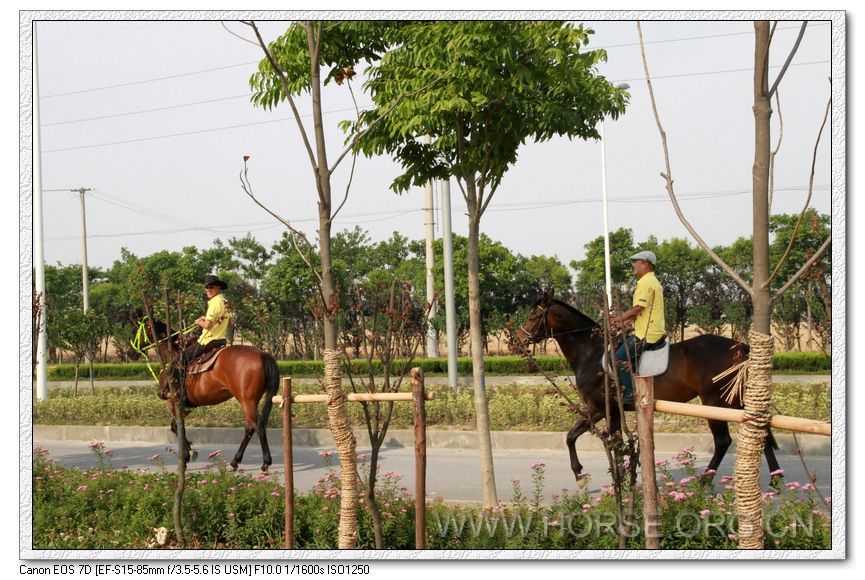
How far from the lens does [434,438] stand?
12867 mm

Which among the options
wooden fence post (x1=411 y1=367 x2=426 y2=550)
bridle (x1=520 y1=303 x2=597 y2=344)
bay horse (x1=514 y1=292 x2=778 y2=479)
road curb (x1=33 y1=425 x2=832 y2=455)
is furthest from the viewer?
road curb (x1=33 y1=425 x2=832 y2=455)

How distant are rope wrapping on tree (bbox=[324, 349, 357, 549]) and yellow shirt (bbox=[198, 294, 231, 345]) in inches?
228

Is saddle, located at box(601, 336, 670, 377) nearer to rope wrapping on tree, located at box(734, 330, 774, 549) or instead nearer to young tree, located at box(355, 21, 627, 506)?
young tree, located at box(355, 21, 627, 506)

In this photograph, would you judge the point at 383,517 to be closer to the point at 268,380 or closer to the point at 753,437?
the point at 753,437

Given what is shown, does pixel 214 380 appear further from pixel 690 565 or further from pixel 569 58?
pixel 690 565

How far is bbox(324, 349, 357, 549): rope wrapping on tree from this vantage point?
5.83 m

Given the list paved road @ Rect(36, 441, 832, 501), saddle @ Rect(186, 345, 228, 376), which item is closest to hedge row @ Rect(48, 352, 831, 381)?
paved road @ Rect(36, 441, 832, 501)

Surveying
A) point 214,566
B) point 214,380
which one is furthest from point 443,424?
point 214,566

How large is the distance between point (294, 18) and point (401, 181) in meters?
2.74

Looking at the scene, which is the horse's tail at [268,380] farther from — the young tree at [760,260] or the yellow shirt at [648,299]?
the young tree at [760,260]

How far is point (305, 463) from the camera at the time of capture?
1227cm

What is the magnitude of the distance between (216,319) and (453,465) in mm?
3370

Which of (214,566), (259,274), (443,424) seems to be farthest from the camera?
(259,274)

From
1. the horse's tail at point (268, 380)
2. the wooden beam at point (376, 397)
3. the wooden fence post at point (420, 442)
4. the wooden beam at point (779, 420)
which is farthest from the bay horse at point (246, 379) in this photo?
the wooden beam at point (779, 420)
